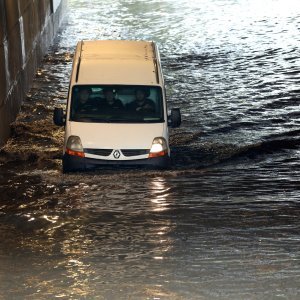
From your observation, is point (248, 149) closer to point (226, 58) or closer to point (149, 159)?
point (149, 159)

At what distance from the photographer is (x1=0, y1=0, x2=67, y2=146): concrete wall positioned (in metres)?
19.3

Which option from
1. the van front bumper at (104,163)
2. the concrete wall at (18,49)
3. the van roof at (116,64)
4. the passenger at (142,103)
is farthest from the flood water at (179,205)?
the van roof at (116,64)

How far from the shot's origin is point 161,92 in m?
16.5

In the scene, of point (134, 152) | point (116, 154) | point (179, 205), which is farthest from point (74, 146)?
point (179, 205)

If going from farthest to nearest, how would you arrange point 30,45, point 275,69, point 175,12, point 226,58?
point 175,12, point 226,58, point 275,69, point 30,45

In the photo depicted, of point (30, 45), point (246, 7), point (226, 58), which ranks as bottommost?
A: point (246, 7)

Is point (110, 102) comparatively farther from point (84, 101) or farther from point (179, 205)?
point (179, 205)

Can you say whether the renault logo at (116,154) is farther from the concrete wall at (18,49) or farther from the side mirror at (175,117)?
the concrete wall at (18,49)

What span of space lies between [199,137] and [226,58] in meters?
11.5

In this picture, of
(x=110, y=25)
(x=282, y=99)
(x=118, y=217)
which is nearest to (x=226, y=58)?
(x=282, y=99)

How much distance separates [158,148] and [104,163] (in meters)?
1.02

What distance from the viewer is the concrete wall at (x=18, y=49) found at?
19.3 m

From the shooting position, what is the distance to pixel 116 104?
1641 cm

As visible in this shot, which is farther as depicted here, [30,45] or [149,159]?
[30,45]
